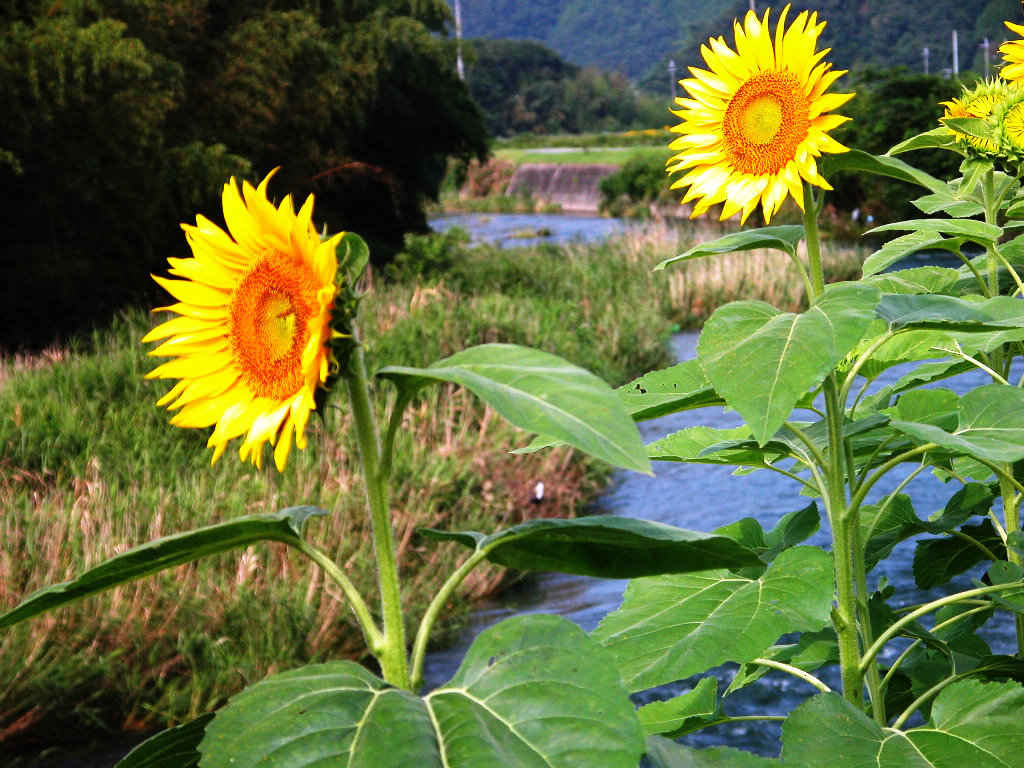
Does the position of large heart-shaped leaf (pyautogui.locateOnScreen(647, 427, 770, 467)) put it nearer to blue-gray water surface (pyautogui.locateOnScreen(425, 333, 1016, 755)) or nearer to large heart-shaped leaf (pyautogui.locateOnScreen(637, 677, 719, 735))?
large heart-shaped leaf (pyautogui.locateOnScreen(637, 677, 719, 735))

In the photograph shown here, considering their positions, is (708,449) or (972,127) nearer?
(708,449)

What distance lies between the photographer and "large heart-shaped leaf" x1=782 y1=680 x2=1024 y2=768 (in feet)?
3.24

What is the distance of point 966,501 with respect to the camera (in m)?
1.59

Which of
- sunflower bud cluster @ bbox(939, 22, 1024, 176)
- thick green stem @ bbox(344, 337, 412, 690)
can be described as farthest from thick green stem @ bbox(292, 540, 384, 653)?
sunflower bud cluster @ bbox(939, 22, 1024, 176)

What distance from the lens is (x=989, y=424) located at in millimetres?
1235

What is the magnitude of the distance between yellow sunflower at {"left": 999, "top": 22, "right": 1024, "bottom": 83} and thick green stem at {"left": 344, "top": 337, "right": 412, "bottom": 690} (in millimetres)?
1511

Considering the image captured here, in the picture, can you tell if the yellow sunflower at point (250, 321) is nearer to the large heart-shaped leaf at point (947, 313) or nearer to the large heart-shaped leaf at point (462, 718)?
the large heart-shaped leaf at point (462, 718)

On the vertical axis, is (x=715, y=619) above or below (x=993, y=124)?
below

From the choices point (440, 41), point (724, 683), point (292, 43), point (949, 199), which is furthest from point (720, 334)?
point (440, 41)

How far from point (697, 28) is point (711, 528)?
81.3 meters

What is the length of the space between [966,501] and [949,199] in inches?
18.8

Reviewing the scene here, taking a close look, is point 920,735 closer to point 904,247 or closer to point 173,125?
point 904,247

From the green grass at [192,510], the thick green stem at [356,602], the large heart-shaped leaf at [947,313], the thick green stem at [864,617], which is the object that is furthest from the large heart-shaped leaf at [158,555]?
the green grass at [192,510]

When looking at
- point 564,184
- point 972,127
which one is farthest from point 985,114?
point 564,184
